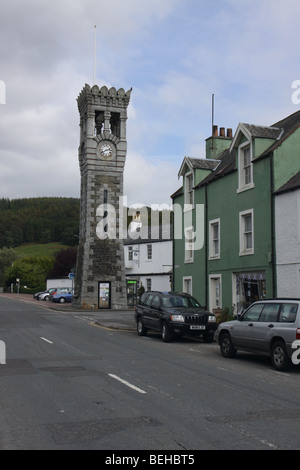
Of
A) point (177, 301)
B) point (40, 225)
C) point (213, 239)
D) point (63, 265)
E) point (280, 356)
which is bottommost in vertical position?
point (280, 356)

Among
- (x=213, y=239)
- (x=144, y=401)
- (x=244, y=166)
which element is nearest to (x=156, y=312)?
(x=213, y=239)

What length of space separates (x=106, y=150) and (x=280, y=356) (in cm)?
3677

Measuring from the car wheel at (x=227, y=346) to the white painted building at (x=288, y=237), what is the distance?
468 cm

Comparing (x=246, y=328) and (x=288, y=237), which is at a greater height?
(x=288, y=237)

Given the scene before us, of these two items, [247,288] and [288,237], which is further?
[247,288]

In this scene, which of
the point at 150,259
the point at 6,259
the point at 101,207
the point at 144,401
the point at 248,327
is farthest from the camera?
the point at 6,259

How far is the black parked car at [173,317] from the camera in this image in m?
18.2

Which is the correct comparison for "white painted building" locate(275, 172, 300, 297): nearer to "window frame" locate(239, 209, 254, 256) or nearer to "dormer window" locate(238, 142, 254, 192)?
"window frame" locate(239, 209, 254, 256)

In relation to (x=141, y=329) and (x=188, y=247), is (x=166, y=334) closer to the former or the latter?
(x=141, y=329)

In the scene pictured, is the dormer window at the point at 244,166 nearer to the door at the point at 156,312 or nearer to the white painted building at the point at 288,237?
the white painted building at the point at 288,237

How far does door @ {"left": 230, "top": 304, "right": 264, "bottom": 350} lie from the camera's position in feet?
44.0

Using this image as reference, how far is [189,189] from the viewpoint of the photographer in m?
27.4

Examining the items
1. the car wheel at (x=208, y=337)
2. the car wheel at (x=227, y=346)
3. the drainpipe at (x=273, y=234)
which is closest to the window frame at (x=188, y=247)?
the drainpipe at (x=273, y=234)
